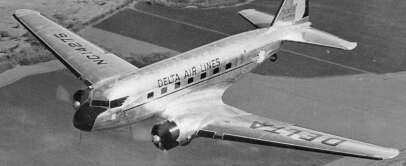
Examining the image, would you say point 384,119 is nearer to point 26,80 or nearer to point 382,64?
point 382,64

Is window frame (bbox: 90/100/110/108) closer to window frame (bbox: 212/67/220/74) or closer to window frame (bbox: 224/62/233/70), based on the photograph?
window frame (bbox: 212/67/220/74)

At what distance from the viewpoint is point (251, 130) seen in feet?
105

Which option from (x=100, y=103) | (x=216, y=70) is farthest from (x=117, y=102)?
(x=216, y=70)

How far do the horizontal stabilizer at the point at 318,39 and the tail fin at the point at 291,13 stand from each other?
923 millimetres

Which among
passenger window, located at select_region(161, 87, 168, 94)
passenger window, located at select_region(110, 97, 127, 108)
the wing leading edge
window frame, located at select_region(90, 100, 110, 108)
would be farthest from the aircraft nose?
the wing leading edge

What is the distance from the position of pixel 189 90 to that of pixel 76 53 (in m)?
7.98

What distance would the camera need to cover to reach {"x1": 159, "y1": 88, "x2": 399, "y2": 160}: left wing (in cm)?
2903

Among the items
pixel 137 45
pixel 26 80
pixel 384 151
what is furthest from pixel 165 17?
pixel 384 151

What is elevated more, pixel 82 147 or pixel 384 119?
pixel 384 119

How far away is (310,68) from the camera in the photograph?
45.0m

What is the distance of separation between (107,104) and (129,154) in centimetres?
350

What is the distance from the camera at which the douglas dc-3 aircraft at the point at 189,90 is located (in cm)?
3088

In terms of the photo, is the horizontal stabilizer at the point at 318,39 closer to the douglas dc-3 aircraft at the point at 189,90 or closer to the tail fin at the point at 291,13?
the douglas dc-3 aircraft at the point at 189,90

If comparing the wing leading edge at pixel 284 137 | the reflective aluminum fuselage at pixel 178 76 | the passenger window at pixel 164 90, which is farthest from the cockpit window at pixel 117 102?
the wing leading edge at pixel 284 137
